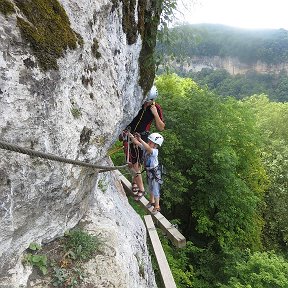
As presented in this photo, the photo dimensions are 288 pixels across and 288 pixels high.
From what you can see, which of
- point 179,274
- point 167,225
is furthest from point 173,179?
point 167,225

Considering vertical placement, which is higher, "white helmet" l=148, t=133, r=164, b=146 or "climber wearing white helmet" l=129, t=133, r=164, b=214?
"white helmet" l=148, t=133, r=164, b=146

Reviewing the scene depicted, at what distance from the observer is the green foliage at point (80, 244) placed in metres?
4.59

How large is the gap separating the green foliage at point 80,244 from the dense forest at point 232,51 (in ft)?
13.8

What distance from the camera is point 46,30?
401 centimetres

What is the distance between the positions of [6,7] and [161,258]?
573 cm

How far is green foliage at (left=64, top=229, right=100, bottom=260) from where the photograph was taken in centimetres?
459

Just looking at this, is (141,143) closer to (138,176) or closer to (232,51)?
(138,176)

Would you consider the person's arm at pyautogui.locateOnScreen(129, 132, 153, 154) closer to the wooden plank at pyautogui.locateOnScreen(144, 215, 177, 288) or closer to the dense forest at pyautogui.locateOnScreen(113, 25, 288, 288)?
the wooden plank at pyautogui.locateOnScreen(144, 215, 177, 288)

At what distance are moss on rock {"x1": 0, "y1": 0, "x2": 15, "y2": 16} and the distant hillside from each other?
4.08 meters

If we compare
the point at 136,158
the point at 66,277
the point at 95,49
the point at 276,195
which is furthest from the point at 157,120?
the point at 276,195

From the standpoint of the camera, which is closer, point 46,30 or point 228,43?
point 46,30

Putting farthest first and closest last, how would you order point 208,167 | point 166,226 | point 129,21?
1. point 208,167
2. point 166,226
3. point 129,21

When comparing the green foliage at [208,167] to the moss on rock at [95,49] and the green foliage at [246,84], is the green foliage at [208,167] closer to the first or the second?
the moss on rock at [95,49]

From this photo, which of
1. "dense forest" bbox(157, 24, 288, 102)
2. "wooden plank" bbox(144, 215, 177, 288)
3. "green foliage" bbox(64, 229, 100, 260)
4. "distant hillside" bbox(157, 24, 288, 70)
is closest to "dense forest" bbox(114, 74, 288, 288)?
"dense forest" bbox(157, 24, 288, 102)
